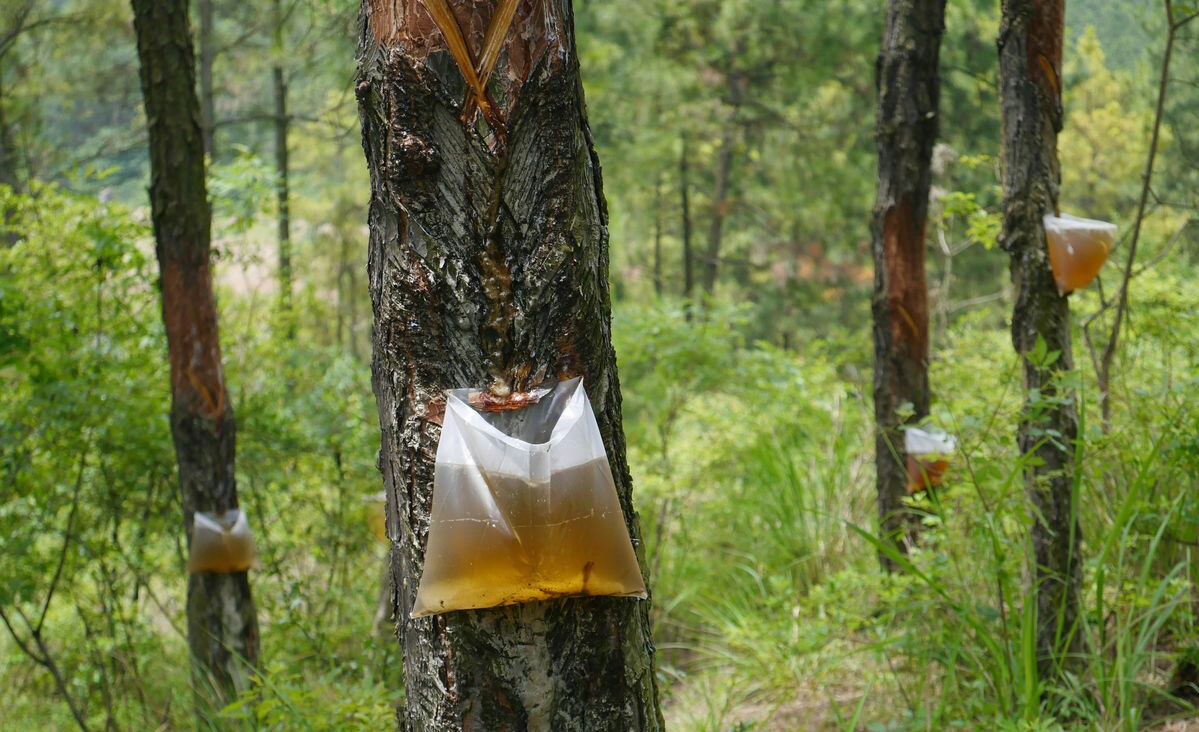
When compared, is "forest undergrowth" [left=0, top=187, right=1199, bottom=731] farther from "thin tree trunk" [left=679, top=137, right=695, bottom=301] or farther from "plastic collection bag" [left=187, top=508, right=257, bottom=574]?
"thin tree trunk" [left=679, top=137, right=695, bottom=301]

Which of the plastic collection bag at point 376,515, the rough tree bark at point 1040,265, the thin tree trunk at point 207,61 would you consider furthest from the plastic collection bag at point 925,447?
the thin tree trunk at point 207,61

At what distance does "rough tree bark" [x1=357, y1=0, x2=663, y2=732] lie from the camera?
1470mm

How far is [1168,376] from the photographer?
3.76 metres

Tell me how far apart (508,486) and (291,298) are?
20.6ft

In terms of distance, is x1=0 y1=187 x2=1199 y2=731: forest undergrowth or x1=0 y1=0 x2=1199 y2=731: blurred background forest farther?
x1=0 y1=0 x2=1199 y2=731: blurred background forest

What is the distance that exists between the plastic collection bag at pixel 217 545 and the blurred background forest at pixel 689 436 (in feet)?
1.13

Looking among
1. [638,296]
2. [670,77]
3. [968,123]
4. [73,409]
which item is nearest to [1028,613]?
[73,409]

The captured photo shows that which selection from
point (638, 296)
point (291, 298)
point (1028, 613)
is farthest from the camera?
point (638, 296)

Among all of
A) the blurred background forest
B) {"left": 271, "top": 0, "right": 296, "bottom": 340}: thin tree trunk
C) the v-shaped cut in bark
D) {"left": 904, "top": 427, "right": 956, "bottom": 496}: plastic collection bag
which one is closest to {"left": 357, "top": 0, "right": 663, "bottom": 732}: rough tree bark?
the v-shaped cut in bark

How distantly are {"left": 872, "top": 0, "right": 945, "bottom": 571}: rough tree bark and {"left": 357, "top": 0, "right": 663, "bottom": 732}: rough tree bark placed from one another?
10.8ft

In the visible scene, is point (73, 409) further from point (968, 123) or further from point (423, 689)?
point (968, 123)

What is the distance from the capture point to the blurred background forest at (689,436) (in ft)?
9.54

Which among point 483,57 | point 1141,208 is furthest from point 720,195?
point 483,57

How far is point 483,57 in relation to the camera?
1.47 m
